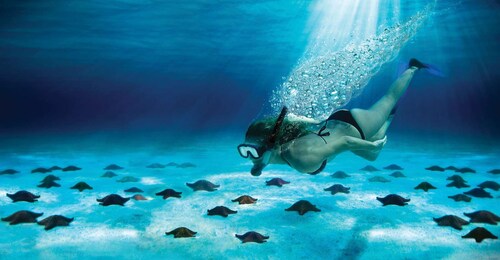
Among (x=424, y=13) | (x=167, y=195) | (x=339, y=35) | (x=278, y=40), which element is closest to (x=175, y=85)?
(x=278, y=40)

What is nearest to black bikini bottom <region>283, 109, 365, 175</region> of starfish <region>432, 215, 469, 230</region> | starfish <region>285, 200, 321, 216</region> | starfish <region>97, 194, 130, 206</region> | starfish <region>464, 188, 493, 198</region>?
starfish <region>285, 200, 321, 216</region>

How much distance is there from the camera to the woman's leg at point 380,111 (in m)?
7.78

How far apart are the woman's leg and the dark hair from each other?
1609 mm

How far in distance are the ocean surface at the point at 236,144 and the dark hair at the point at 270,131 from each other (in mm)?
524

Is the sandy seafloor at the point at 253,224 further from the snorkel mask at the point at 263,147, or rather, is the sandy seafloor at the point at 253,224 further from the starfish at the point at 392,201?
the snorkel mask at the point at 263,147

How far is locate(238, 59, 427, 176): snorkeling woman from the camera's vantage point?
5840 mm

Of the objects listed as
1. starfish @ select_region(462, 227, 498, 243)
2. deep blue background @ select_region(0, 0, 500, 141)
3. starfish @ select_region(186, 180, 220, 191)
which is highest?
deep blue background @ select_region(0, 0, 500, 141)

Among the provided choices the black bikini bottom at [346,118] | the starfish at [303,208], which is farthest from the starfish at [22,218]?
the black bikini bottom at [346,118]

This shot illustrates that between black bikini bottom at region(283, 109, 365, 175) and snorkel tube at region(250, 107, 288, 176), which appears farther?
black bikini bottom at region(283, 109, 365, 175)

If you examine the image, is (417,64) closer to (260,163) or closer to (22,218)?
(260,163)

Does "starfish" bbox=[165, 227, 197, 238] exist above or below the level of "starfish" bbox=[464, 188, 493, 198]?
above

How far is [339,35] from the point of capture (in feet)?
102

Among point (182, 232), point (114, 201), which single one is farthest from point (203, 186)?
point (182, 232)

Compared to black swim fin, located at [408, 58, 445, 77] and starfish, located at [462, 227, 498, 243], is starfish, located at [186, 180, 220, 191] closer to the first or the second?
black swim fin, located at [408, 58, 445, 77]
